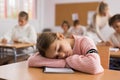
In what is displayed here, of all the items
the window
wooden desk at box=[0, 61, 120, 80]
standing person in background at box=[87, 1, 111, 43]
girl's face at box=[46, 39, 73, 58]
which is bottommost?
wooden desk at box=[0, 61, 120, 80]

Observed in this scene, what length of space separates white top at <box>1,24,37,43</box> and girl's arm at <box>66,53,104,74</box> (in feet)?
9.37

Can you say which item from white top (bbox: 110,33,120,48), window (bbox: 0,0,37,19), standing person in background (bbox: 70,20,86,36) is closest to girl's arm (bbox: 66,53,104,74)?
white top (bbox: 110,33,120,48)

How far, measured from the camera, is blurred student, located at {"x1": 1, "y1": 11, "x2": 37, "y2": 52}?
4.10m

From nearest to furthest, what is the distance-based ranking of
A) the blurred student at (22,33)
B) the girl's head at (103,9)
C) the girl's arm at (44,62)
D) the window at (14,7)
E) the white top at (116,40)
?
1. the girl's arm at (44,62)
2. the white top at (116,40)
3. the blurred student at (22,33)
4. the girl's head at (103,9)
5. the window at (14,7)

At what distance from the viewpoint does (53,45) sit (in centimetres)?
124

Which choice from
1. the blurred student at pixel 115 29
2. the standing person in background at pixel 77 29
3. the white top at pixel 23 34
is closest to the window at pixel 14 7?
the white top at pixel 23 34

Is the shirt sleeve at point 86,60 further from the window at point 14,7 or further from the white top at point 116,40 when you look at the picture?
the window at point 14,7

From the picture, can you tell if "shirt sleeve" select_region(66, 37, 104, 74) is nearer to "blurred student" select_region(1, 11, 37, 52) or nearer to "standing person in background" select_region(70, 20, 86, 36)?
"blurred student" select_region(1, 11, 37, 52)

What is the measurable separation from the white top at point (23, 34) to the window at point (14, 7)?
950 millimetres

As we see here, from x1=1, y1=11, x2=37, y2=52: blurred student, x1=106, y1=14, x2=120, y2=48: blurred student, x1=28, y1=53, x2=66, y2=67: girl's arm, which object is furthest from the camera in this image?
x1=1, y1=11, x2=37, y2=52: blurred student

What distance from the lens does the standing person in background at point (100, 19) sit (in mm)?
4371

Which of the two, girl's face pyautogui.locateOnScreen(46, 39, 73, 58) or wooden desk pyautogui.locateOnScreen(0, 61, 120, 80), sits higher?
girl's face pyautogui.locateOnScreen(46, 39, 73, 58)

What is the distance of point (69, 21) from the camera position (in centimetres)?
591

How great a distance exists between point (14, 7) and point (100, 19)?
7.50 ft
